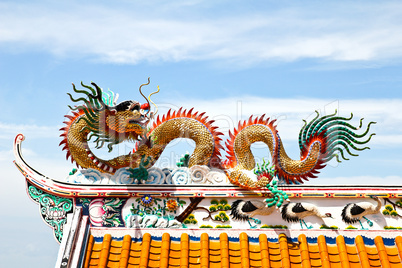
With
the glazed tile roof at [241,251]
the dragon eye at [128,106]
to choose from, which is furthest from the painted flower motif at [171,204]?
the dragon eye at [128,106]

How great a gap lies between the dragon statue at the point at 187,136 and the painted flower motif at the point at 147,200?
60 centimetres

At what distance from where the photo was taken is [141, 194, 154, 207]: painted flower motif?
10.1 m

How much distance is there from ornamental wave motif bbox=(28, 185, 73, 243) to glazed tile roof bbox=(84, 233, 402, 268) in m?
0.69

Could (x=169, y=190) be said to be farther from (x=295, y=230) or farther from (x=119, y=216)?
(x=295, y=230)

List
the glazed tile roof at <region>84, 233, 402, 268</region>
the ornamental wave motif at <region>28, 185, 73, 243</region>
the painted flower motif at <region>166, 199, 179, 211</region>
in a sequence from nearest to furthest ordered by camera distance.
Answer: the glazed tile roof at <region>84, 233, 402, 268</region> < the painted flower motif at <region>166, 199, 179, 211</region> < the ornamental wave motif at <region>28, 185, 73, 243</region>

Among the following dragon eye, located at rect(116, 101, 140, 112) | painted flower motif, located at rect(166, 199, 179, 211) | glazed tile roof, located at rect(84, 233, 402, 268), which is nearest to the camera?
glazed tile roof, located at rect(84, 233, 402, 268)

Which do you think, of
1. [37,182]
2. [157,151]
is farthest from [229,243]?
[37,182]

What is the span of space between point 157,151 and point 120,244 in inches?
72.9

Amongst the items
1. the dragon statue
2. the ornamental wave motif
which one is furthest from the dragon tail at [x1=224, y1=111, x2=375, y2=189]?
the ornamental wave motif

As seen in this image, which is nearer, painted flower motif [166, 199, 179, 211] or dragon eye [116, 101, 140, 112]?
painted flower motif [166, 199, 179, 211]

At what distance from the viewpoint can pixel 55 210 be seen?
1018 centimetres

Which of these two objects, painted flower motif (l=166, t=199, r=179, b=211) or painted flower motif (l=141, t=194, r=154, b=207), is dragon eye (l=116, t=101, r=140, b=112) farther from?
painted flower motif (l=166, t=199, r=179, b=211)

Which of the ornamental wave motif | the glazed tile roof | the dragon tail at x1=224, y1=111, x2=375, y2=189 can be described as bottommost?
the glazed tile roof

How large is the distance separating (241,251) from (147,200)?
73.0 inches
